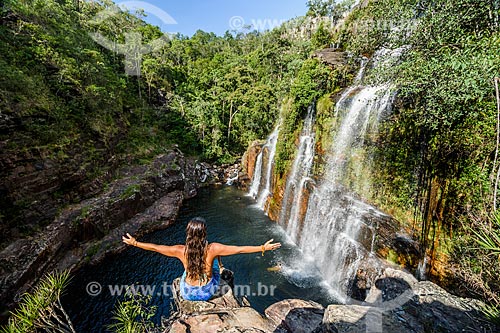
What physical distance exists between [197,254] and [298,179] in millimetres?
11425

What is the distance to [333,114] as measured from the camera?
12.3 m

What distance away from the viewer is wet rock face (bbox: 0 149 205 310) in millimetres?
9039

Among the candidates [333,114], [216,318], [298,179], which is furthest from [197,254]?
[298,179]

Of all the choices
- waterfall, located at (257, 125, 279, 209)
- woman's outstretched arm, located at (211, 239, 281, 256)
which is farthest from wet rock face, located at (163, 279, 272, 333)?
waterfall, located at (257, 125, 279, 209)

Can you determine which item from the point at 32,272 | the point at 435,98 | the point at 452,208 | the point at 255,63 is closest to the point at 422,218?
the point at 452,208

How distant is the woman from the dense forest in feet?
12.6

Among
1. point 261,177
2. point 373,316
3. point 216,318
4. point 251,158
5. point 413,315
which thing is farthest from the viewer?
point 251,158

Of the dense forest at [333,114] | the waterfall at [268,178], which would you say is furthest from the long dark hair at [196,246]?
the waterfall at [268,178]

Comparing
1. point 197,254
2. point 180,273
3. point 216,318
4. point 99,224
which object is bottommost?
point 180,273

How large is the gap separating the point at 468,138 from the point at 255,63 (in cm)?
4067

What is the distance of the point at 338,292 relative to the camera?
9.43 metres

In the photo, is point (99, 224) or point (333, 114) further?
point (99, 224)

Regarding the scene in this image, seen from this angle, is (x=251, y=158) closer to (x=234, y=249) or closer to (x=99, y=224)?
(x=99, y=224)

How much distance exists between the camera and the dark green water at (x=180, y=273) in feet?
30.0
